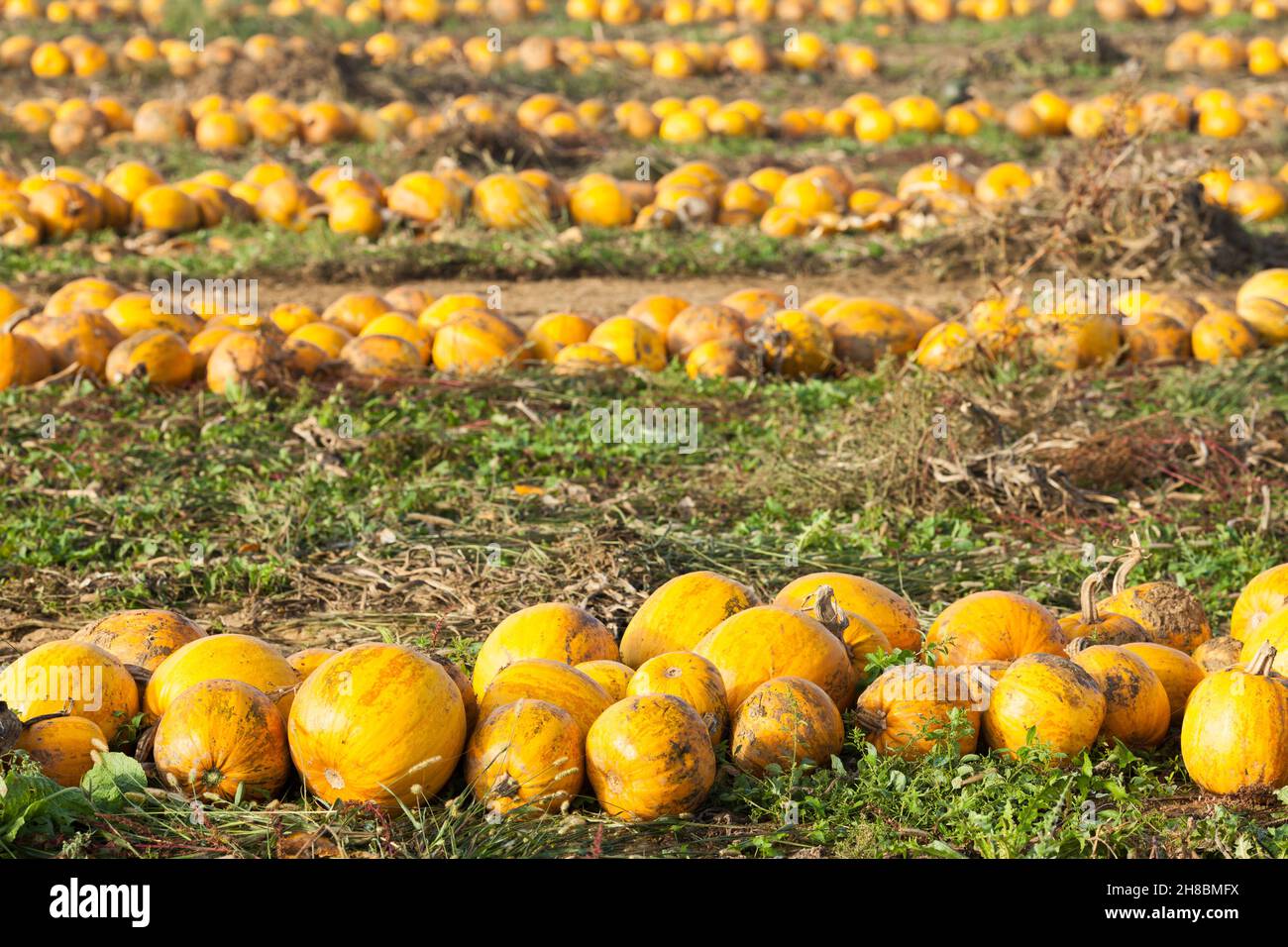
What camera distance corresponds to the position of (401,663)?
3.39 metres

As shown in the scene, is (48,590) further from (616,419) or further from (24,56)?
(24,56)

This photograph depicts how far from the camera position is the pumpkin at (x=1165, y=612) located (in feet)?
Answer: 14.3

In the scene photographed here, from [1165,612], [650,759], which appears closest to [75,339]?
[650,759]

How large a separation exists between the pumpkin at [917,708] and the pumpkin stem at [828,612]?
230mm

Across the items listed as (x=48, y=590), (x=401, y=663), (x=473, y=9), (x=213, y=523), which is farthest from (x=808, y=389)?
(x=473, y=9)

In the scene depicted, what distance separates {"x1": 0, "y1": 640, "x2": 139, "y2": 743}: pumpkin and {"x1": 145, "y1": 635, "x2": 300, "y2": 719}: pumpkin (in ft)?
0.26

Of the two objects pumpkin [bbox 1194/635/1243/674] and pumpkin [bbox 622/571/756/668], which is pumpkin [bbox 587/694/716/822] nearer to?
pumpkin [bbox 622/571/756/668]

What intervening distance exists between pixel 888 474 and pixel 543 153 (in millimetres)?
7988

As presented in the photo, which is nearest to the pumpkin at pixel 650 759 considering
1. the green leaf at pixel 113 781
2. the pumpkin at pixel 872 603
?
the pumpkin at pixel 872 603

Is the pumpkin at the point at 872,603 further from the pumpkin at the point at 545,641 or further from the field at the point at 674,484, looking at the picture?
the pumpkin at the point at 545,641

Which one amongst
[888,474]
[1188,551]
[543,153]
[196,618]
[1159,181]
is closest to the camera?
[196,618]

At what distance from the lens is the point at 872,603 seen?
4.21 m

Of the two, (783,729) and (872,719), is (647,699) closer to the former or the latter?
(783,729)

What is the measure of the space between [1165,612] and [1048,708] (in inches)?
40.1
